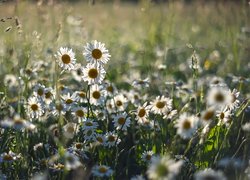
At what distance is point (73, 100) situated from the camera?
280 cm

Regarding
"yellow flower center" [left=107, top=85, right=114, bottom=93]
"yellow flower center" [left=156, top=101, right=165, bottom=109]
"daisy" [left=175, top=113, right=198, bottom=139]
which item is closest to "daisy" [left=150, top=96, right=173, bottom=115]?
"yellow flower center" [left=156, top=101, right=165, bottom=109]

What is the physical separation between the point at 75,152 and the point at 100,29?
15.0ft

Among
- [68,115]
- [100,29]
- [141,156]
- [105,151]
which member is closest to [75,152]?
[105,151]

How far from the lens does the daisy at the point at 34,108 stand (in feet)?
8.64

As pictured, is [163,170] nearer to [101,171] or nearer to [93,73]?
[101,171]

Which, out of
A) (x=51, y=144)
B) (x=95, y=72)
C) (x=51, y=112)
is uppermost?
(x=95, y=72)

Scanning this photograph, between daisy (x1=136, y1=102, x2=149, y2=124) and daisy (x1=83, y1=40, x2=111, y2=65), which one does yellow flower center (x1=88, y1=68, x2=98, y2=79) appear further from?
daisy (x1=136, y1=102, x2=149, y2=124)

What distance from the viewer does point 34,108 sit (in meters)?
2.67

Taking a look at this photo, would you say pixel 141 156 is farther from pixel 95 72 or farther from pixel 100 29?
pixel 100 29

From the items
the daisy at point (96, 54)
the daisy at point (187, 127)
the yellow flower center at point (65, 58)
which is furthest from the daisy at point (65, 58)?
the daisy at point (187, 127)

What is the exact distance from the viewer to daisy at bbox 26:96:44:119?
263cm

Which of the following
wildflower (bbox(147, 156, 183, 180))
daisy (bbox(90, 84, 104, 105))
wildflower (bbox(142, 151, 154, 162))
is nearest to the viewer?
wildflower (bbox(147, 156, 183, 180))

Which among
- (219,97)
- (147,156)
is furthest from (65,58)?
(219,97)

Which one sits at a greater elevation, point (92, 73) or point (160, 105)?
point (92, 73)
